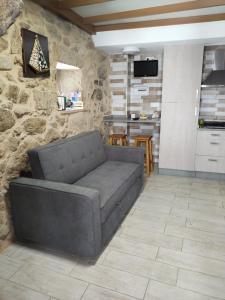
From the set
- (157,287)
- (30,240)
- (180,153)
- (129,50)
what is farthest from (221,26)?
(30,240)

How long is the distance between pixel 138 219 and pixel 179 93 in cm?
224

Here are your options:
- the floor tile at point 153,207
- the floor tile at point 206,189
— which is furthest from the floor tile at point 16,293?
the floor tile at point 206,189

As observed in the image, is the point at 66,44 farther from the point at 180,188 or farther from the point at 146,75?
the point at 180,188

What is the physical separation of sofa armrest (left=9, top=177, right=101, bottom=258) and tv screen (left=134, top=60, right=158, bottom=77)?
306cm

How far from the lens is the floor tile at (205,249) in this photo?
2.03 meters

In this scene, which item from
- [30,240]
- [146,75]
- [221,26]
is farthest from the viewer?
[146,75]

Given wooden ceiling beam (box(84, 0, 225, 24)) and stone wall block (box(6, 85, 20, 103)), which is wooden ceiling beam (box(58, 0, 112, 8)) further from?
stone wall block (box(6, 85, 20, 103))

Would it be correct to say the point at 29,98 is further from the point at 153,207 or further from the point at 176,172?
the point at 176,172

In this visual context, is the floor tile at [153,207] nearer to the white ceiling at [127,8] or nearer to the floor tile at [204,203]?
the floor tile at [204,203]

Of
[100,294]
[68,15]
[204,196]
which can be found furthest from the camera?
[204,196]

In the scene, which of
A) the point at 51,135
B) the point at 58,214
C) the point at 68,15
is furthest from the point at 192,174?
the point at 68,15

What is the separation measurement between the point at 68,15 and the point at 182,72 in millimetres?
1956

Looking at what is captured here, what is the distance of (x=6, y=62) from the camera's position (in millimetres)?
2057

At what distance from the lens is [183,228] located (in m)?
2.46
